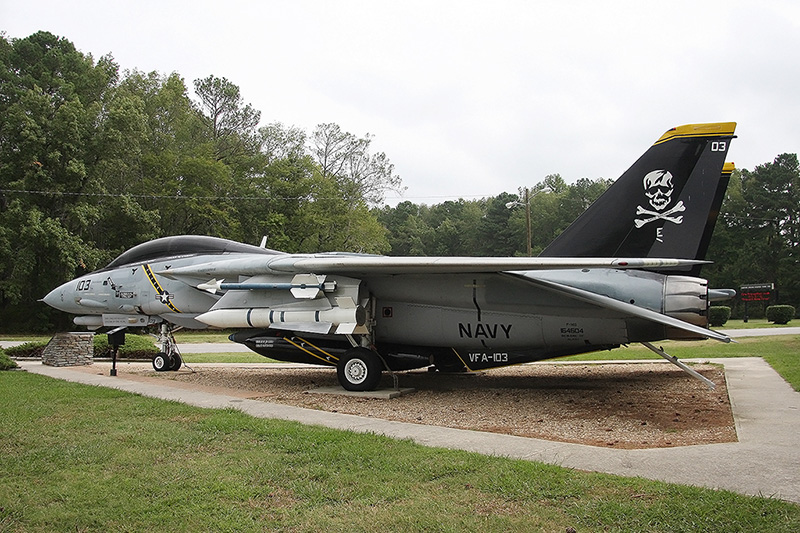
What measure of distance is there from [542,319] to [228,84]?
4393 centimetres

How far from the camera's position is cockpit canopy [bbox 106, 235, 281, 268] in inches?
518

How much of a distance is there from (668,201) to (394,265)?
4.30 metres

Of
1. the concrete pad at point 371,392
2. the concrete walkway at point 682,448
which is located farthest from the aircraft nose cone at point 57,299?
the concrete pad at point 371,392

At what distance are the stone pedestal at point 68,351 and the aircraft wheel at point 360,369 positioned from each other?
7852mm

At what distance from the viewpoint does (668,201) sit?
9.42 meters

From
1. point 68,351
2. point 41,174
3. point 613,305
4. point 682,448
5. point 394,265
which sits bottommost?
point 68,351


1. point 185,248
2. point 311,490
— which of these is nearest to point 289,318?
point 185,248

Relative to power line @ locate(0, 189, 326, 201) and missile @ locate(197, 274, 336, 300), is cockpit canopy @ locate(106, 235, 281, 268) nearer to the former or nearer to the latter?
missile @ locate(197, 274, 336, 300)

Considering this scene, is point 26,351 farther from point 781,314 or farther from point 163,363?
point 781,314

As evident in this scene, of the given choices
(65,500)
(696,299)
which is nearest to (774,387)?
(696,299)

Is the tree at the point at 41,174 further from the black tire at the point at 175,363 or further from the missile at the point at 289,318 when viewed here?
the missile at the point at 289,318

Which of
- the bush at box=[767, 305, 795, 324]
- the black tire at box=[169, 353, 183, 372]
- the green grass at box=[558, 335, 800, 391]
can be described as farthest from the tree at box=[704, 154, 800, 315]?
the black tire at box=[169, 353, 183, 372]

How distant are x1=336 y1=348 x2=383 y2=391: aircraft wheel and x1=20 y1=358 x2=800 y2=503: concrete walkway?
1.87m

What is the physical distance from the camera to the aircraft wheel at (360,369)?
10305 mm
